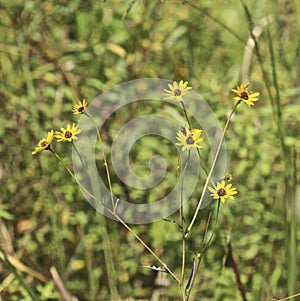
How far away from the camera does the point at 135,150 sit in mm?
1464

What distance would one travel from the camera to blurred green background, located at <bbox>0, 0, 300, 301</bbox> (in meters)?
1.29

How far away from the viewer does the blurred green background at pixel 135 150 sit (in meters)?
1.29

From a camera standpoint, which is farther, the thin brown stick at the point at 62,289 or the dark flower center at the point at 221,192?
the thin brown stick at the point at 62,289

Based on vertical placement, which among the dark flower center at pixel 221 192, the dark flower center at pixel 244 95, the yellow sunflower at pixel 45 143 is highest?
the dark flower center at pixel 244 95

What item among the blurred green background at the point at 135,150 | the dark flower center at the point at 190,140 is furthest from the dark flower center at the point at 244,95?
the blurred green background at the point at 135,150

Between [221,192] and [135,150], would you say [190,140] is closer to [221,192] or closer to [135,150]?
[221,192]

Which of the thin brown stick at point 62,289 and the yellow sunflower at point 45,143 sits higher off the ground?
the yellow sunflower at point 45,143

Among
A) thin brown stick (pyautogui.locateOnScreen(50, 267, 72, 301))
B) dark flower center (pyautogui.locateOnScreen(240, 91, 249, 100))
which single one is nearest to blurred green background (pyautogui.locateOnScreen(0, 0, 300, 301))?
thin brown stick (pyautogui.locateOnScreen(50, 267, 72, 301))

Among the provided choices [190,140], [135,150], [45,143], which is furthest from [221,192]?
[135,150]

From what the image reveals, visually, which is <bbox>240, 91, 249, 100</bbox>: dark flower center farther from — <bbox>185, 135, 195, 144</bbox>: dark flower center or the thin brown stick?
the thin brown stick

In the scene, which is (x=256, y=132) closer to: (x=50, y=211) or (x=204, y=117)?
(x=204, y=117)

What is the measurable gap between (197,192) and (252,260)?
213 millimetres

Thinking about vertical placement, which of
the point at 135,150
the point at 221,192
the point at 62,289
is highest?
the point at 135,150

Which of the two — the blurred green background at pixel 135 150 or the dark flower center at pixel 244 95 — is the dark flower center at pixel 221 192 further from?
the blurred green background at pixel 135 150
